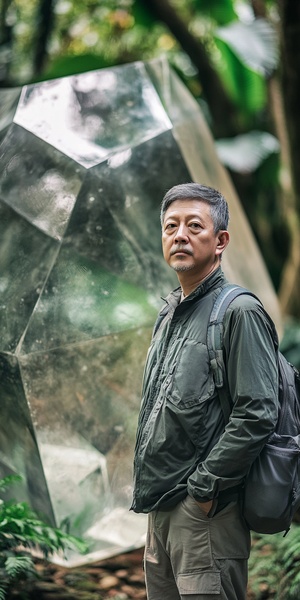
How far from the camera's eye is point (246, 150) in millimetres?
8312

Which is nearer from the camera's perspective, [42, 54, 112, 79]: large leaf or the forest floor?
the forest floor

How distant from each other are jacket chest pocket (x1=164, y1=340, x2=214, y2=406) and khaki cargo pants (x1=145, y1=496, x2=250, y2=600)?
33cm

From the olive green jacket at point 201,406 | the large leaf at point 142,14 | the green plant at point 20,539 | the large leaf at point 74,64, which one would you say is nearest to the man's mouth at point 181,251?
the olive green jacket at point 201,406

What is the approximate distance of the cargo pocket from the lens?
2336 mm

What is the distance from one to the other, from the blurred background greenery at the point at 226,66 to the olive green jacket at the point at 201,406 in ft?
12.1

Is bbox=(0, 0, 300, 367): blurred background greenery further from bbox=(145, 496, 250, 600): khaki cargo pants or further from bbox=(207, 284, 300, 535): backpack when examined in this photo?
bbox=(145, 496, 250, 600): khaki cargo pants

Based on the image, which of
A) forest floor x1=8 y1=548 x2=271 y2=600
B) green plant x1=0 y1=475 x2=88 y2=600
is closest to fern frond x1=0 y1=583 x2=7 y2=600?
green plant x1=0 y1=475 x2=88 y2=600

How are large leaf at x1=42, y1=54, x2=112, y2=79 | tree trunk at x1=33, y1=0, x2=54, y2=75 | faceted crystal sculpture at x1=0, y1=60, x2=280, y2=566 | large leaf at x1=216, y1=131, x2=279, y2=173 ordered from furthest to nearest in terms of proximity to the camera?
tree trunk at x1=33, y1=0, x2=54, y2=75, large leaf at x1=216, y1=131, x2=279, y2=173, large leaf at x1=42, y1=54, x2=112, y2=79, faceted crystal sculpture at x1=0, y1=60, x2=280, y2=566

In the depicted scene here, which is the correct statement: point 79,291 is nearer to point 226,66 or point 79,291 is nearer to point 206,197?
point 206,197

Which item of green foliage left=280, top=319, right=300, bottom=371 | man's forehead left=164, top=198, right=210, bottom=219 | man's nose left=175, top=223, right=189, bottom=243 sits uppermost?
man's forehead left=164, top=198, right=210, bottom=219

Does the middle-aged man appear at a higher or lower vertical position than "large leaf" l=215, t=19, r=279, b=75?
higher

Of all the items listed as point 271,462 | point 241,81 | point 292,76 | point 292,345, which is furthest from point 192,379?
point 241,81

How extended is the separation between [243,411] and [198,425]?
0.20m

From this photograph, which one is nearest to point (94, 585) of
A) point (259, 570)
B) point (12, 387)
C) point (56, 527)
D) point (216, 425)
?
point (56, 527)
